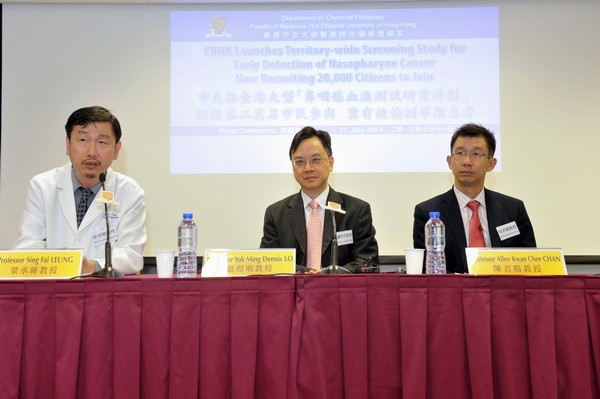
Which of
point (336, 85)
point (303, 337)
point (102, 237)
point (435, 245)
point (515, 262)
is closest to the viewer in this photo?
point (303, 337)

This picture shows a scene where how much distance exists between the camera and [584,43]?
3701mm

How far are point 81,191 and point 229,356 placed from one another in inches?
56.3

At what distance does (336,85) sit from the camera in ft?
12.2

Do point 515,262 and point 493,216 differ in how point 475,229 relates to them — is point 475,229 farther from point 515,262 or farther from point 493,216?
point 515,262

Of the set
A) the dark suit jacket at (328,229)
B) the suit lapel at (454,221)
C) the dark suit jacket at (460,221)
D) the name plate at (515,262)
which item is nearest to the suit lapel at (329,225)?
the dark suit jacket at (328,229)

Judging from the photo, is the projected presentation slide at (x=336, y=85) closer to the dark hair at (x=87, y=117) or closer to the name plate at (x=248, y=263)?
the dark hair at (x=87, y=117)

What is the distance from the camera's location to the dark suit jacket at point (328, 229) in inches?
108

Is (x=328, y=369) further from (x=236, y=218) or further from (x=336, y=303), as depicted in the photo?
(x=236, y=218)

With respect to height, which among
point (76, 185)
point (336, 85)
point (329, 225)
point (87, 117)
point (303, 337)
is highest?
point (336, 85)

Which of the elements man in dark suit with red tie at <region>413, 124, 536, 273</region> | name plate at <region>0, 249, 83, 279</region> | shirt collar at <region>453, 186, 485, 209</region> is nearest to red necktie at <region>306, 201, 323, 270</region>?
man in dark suit with red tie at <region>413, 124, 536, 273</region>

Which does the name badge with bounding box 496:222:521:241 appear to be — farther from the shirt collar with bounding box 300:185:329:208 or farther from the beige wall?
the beige wall

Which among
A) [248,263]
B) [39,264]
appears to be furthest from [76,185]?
[248,263]

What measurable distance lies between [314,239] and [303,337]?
1.16 meters

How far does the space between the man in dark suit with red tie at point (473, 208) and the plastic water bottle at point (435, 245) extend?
0.13m
